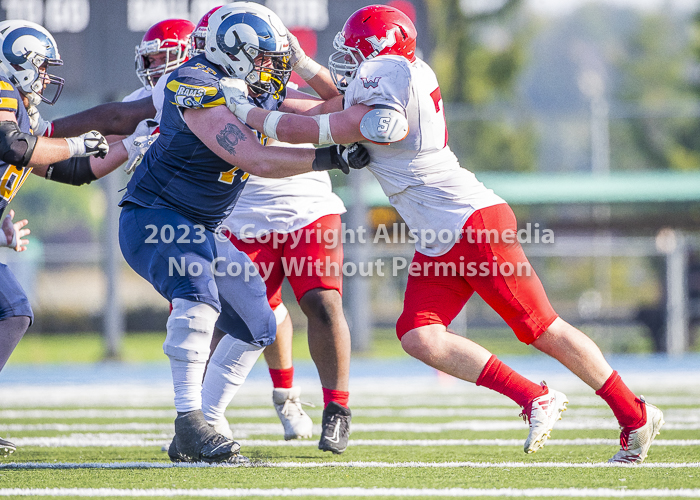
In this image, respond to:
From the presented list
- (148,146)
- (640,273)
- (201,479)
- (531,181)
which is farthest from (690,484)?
(531,181)

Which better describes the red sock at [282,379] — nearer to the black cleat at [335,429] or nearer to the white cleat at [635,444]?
the black cleat at [335,429]

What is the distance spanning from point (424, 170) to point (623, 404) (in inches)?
45.8

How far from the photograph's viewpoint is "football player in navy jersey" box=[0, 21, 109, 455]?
11.7 ft

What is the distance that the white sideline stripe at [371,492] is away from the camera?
273cm

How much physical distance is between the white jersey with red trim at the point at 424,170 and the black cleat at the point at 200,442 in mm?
1056

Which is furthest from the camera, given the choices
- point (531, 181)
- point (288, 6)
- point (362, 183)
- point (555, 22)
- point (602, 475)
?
point (555, 22)

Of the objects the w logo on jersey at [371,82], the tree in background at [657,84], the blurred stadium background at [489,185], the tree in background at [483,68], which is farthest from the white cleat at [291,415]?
the tree in background at [657,84]

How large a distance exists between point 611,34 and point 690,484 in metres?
86.4

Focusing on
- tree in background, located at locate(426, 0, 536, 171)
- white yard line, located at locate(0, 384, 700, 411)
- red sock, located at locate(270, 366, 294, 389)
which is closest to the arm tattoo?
red sock, located at locate(270, 366, 294, 389)

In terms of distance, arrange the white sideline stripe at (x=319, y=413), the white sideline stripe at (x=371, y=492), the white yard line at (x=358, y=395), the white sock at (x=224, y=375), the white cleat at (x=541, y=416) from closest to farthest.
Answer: the white sideline stripe at (x=371, y=492) → the white cleat at (x=541, y=416) → the white sock at (x=224, y=375) → the white sideline stripe at (x=319, y=413) → the white yard line at (x=358, y=395)

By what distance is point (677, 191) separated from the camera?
52.9ft

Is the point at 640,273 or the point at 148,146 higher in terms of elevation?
the point at 148,146

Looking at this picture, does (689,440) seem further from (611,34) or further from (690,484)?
(611,34)

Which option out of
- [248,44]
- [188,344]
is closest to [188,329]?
[188,344]
